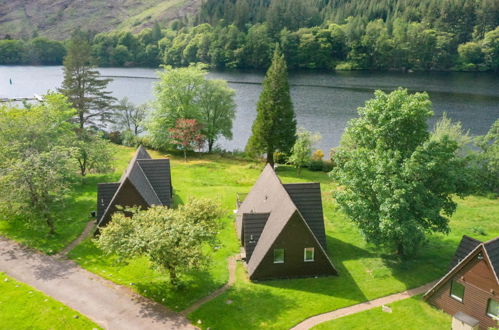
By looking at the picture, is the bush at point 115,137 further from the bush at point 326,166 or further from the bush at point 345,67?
the bush at point 345,67

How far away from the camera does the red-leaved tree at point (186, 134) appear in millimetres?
64688

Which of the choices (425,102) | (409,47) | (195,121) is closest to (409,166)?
(425,102)

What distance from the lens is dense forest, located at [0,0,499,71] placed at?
493 feet

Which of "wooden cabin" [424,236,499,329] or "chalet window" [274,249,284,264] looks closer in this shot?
"wooden cabin" [424,236,499,329]

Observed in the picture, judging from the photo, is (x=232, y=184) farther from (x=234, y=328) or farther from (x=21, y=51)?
(x=21, y=51)

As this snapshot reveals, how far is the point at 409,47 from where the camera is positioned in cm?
15062

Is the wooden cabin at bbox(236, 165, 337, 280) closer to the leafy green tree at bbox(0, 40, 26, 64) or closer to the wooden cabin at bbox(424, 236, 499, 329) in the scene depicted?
the wooden cabin at bbox(424, 236, 499, 329)

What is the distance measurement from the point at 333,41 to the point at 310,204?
469 feet

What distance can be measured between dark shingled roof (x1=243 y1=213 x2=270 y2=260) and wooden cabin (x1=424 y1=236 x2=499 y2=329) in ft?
41.2

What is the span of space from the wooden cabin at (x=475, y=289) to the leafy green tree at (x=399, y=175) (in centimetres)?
400

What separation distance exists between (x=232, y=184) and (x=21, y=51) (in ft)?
592

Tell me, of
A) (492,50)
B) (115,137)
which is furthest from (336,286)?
(492,50)

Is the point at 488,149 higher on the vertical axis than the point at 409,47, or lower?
lower

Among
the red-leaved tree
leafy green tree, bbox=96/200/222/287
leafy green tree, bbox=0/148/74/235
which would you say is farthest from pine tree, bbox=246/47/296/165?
leafy green tree, bbox=96/200/222/287
